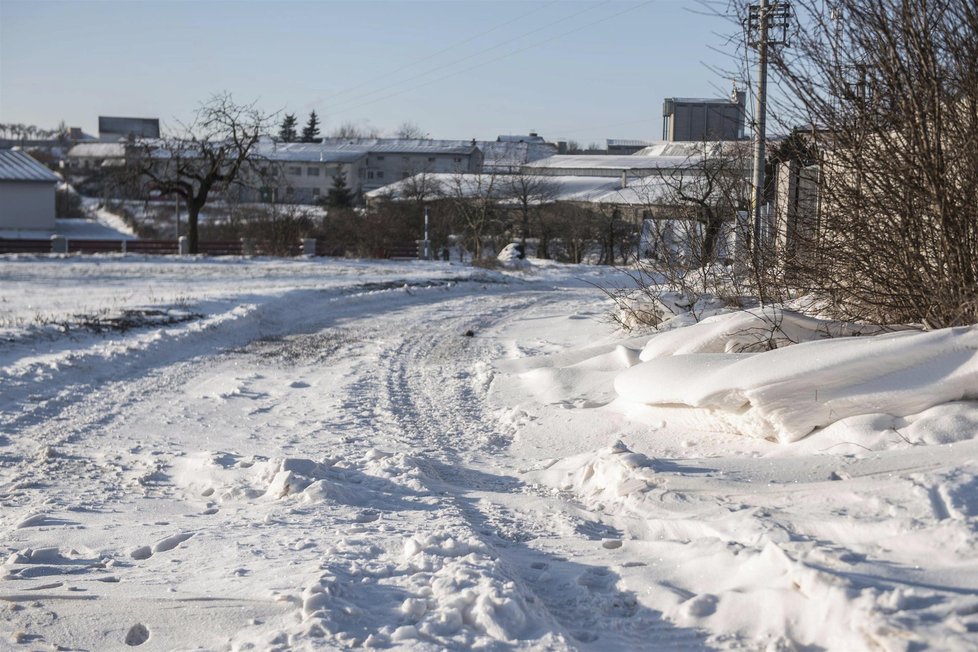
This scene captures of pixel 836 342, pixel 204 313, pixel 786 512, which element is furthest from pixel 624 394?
pixel 204 313

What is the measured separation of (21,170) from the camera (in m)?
59.7

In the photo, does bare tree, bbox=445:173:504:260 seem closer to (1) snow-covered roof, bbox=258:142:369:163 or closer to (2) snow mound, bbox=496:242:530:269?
(2) snow mound, bbox=496:242:530:269

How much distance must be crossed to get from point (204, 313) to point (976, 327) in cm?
1443

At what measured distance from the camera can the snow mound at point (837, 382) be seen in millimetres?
6633

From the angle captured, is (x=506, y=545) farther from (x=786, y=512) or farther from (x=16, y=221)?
(x=16, y=221)

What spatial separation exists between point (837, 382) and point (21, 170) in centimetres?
6179

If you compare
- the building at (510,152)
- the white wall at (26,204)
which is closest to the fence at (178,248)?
the white wall at (26,204)

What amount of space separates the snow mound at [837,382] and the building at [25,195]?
59.7m

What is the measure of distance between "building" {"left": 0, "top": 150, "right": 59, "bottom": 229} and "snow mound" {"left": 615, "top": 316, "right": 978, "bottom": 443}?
5971cm

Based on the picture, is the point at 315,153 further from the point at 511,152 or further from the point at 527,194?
the point at 527,194

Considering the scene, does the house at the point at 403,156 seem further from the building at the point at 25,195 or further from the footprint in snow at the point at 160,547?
the footprint in snow at the point at 160,547

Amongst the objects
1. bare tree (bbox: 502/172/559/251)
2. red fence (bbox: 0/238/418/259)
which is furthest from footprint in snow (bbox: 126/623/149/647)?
bare tree (bbox: 502/172/559/251)

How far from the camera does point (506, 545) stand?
5.69 metres

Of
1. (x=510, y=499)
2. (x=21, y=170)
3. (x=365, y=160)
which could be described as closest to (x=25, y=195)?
(x=21, y=170)
